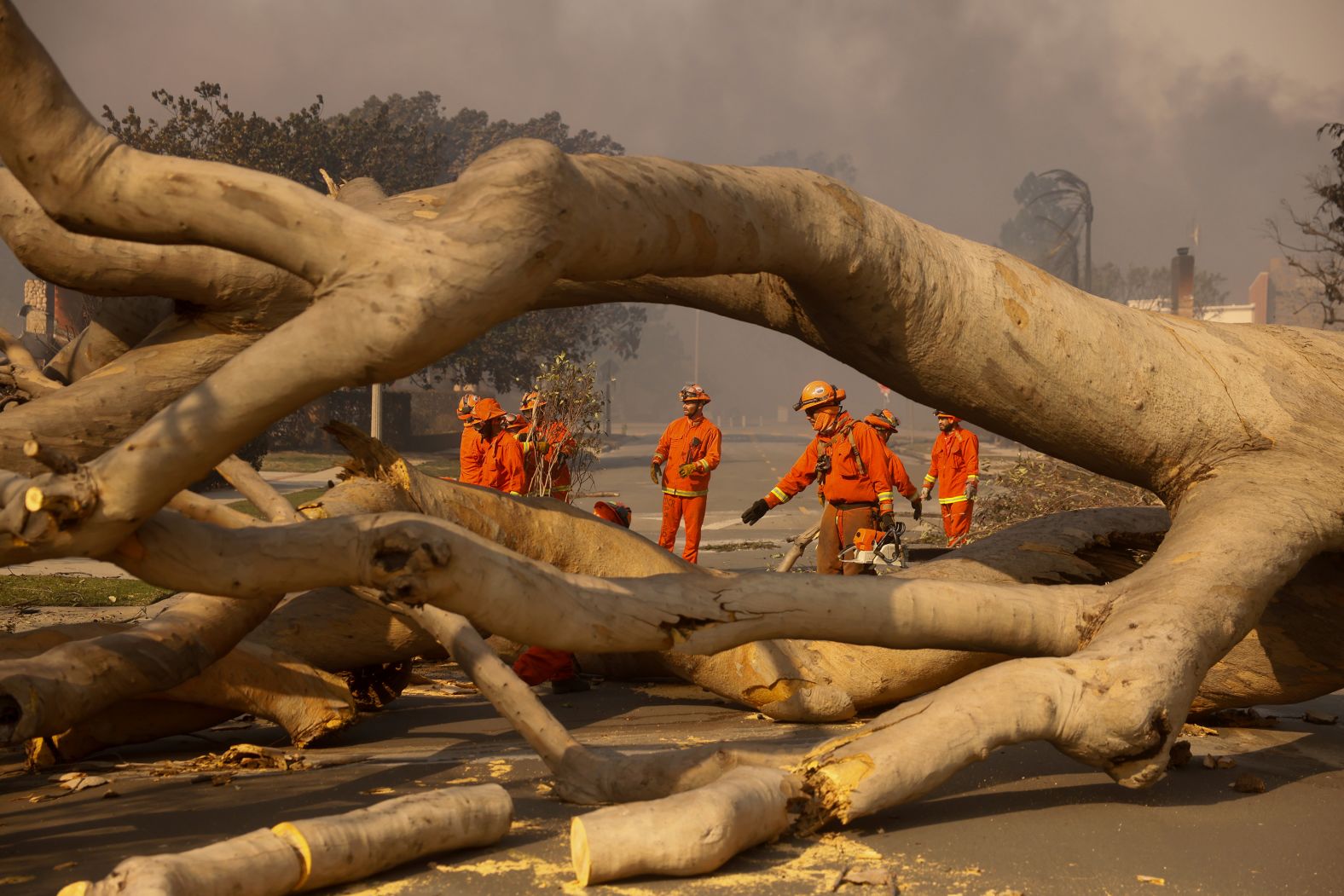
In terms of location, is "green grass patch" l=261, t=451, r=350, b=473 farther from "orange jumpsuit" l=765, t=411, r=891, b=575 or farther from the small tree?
"orange jumpsuit" l=765, t=411, r=891, b=575

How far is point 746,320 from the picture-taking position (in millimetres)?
6543

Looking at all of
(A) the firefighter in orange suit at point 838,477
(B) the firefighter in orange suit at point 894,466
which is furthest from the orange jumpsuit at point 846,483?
(B) the firefighter in orange suit at point 894,466

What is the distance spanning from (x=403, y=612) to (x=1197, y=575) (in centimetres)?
318

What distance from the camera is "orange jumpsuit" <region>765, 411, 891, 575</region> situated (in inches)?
420

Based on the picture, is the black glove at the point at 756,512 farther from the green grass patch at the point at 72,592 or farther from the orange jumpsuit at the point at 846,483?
the green grass patch at the point at 72,592

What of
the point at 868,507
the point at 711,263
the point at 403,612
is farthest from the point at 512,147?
the point at 868,507

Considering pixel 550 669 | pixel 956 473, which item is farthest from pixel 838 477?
pixel 550 669

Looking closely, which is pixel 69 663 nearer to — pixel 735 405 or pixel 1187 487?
pixel 1187 487

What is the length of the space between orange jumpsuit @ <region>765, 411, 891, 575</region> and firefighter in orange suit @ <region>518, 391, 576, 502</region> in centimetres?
414

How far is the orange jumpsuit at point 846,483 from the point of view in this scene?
10.7 m

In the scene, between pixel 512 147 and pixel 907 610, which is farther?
pixel 907 610

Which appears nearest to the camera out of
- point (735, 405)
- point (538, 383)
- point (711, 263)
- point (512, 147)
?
point (512, 147)

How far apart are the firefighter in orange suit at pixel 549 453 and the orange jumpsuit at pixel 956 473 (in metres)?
4.13

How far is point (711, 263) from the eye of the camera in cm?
499
